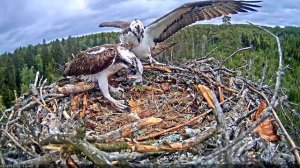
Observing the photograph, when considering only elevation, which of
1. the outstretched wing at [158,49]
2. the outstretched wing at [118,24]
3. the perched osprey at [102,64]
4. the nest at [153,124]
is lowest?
the nest at [153,124]

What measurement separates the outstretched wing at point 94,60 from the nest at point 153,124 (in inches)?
9.3

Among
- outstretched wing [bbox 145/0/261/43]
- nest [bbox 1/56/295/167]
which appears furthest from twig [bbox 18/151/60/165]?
outstretched wing [bbox 145/0/261/43]

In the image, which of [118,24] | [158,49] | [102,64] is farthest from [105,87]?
[118,24]

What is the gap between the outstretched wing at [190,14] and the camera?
5.79 meters

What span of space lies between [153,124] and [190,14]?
2329mm

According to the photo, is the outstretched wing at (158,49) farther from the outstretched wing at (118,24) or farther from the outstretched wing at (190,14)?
the outstretched wing at (118,24)

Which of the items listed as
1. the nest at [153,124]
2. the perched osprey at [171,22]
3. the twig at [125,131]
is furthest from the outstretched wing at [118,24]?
the twig at [125,131]

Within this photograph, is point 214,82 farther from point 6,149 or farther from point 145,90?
point 6,149

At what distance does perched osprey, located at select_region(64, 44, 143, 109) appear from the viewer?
14.8 feet

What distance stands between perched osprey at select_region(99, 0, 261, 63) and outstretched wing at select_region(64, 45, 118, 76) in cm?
88

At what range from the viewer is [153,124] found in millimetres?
4027

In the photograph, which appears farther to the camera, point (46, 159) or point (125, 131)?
point (125, 131)

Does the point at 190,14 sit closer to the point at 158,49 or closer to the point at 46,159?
the point at 158,49

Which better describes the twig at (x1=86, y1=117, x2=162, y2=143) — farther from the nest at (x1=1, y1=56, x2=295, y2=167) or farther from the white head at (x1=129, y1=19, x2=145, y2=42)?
the white head at (x1=129, y1=19, x2=145, y2=42)
